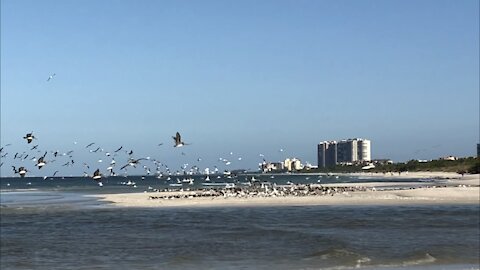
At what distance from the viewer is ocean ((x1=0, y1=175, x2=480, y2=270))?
868 inches

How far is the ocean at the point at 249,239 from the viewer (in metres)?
22.0

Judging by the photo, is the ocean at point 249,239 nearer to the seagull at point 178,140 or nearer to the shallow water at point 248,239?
the shallow water at point 248,239

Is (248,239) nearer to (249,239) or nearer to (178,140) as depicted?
(249,239)

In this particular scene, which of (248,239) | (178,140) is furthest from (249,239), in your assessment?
(178,140)

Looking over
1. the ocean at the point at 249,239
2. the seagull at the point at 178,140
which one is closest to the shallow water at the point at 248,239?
the ocean at the point at 249,239

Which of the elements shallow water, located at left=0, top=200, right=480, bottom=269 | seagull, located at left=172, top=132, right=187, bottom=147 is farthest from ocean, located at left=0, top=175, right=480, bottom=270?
seagull, located at left=172, top=132, right=187, bottom=147

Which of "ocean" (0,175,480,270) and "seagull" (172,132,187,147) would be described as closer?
"seagull" (172,132,187,147)

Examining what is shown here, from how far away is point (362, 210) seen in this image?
4406cm

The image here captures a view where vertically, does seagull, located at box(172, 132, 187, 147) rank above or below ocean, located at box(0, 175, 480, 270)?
above

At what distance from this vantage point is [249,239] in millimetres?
28375

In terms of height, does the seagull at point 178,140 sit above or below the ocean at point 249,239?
above

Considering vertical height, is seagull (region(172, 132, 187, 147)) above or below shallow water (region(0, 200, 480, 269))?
above

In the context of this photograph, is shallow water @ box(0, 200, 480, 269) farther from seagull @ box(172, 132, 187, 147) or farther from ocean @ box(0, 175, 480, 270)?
seagull @ box(172, 132, 187, 147)

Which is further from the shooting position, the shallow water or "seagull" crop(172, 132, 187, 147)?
the shallow water
